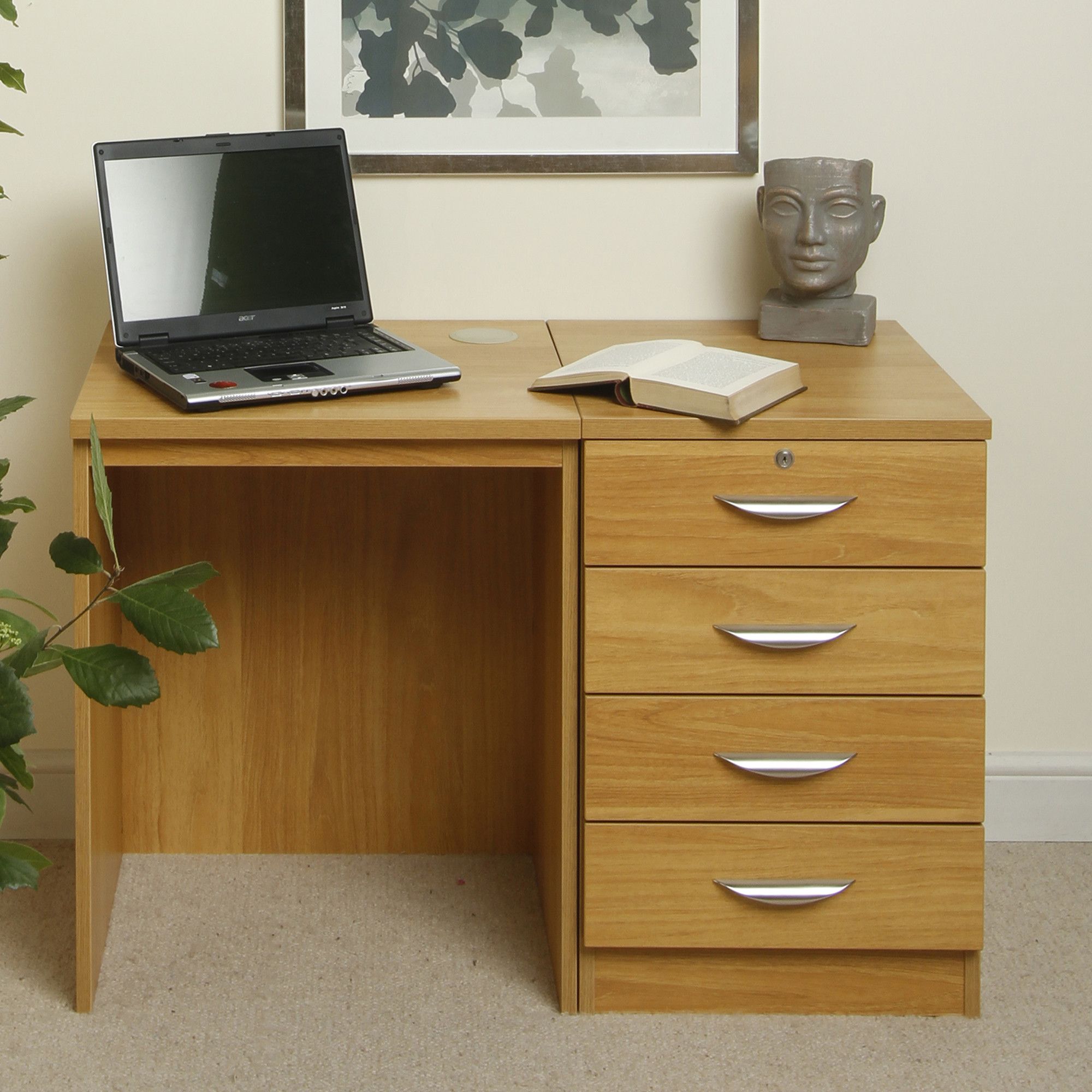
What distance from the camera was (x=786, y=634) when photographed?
133 centimetres

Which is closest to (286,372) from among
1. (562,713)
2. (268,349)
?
(268,349)

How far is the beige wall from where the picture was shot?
1.62 meters

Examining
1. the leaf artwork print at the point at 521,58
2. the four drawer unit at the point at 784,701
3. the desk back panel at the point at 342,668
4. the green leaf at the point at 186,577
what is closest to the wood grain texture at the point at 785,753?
the four drawer unit at the point at 784,701

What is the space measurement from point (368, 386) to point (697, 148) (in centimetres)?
60

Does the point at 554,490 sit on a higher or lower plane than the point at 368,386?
lower

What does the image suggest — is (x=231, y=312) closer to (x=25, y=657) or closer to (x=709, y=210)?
(x=709, y=210)

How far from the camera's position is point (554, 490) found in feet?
4.63

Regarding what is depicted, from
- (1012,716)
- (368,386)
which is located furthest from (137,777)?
(1012,716)

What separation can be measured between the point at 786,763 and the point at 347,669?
660mm

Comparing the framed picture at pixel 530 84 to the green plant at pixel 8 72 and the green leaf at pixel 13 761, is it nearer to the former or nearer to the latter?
the green plant at pixel 8 72

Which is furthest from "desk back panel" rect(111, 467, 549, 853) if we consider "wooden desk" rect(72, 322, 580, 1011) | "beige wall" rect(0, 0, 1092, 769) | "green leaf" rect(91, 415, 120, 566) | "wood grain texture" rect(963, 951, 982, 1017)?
"green leaf" rect(91, 415, 120, 566)

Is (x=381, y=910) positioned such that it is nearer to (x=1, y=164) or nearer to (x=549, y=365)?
(x=549, y=365)

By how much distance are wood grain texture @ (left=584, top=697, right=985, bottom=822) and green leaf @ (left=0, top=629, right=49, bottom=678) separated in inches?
28.9

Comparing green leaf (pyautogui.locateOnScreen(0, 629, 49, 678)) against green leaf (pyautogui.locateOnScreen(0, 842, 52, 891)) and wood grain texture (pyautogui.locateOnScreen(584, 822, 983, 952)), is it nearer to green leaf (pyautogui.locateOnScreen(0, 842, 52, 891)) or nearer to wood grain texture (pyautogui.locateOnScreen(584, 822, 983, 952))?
green leaf (pyautogui.locateOnScreen(0, 842, 52, 891))
